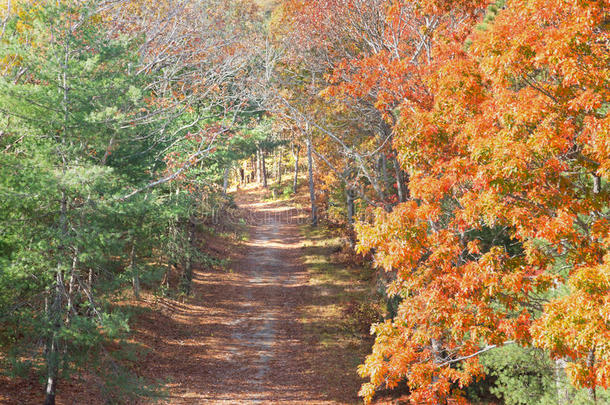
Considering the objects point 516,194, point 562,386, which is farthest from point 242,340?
point 516,194

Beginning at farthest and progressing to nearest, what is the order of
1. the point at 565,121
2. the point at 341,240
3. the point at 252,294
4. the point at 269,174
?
1. the point at 269,174
2. the point at 341,240
3. the point at 252,294
4. the point at 565,121

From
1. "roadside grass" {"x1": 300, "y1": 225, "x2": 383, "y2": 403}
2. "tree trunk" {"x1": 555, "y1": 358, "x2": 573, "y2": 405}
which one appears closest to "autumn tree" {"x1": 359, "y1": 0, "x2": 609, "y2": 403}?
"tree trunk" {"x1": 555, "y1": 358, "x2": 573, "y2": 405}

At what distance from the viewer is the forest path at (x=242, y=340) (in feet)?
46.8

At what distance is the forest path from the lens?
14250 mm

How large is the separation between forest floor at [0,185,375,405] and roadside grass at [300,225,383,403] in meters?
0.04

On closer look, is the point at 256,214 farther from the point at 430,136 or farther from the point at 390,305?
the point at 430,136

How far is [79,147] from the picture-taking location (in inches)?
386

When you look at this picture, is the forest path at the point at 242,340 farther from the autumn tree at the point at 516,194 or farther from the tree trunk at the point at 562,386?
the autumn tree at the point at 516,194

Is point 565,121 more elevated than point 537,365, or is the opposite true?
point 565,121

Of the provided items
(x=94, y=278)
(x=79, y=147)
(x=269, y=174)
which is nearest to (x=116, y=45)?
(x=79, y=147)

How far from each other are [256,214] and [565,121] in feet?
133

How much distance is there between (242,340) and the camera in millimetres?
18438

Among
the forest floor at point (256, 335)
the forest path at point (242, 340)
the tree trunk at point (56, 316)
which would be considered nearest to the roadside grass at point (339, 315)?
the forest floor at point (256, 335)

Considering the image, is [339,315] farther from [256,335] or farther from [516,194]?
[516,194]
